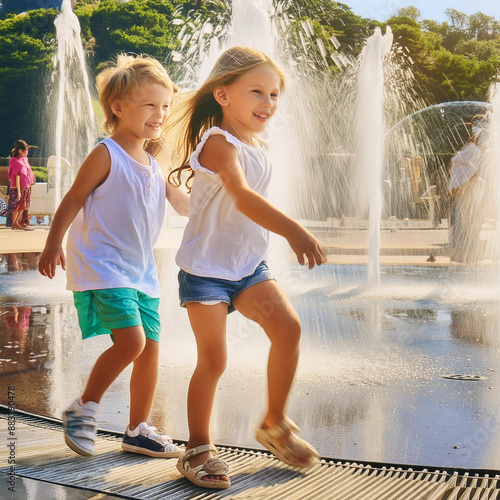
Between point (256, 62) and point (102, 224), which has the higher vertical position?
point (256, 62)

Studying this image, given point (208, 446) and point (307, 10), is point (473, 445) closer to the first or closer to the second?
point (208, 446)

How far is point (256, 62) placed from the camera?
257cm

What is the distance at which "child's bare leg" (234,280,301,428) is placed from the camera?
2.42 meters

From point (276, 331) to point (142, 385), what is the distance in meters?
0.54

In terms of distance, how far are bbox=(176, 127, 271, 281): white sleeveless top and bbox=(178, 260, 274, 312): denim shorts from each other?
0.08ft

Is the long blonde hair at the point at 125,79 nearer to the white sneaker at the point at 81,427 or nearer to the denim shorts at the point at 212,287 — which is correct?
the denim shorts at the point at 212,287

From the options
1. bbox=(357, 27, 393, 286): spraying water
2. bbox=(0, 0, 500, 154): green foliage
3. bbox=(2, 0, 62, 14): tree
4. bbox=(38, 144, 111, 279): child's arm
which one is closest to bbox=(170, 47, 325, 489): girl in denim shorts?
bbox=(38, 144, 111, 279): child's arm

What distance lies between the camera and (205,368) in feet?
7.87

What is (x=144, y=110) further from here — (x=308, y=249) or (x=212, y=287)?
(x=308, y=249)

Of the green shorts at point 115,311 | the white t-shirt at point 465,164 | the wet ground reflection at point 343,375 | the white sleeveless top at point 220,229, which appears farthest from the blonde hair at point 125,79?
the white t-shirt at point 465,164

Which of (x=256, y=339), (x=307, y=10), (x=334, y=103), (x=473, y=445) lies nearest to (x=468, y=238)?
(x=256, y=339)

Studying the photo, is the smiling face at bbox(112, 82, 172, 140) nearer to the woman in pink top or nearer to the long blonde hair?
the long blonde hair

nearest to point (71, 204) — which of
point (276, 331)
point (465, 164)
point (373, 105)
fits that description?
point (276, 331)

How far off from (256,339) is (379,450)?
6.98 ft
